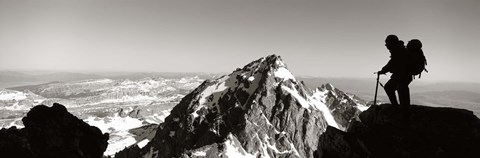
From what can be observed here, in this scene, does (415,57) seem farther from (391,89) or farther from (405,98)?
(405,98)

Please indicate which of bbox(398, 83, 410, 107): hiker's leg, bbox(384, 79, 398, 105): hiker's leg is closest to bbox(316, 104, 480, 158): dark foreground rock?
bbox(398, 83, 410, 107): hiker's leg

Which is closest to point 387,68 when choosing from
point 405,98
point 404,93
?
point 404,93

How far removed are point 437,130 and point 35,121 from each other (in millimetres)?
25529

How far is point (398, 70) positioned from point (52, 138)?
21.8 metres

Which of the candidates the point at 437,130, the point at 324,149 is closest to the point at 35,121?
the point at 324,149

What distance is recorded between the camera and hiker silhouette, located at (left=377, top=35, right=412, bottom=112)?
50.8 feet

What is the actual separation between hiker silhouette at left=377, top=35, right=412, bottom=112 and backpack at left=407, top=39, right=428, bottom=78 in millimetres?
188

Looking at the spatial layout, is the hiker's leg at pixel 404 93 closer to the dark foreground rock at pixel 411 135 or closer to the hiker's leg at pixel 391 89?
the hiker's leg at pixel 391 89

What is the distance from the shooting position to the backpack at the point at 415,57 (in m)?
15.3

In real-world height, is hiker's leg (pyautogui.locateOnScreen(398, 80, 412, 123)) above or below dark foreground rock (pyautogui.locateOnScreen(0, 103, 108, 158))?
above

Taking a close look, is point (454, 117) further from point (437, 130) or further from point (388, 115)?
point (388, 115)

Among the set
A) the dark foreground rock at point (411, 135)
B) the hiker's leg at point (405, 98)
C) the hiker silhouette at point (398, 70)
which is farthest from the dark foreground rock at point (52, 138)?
the hiker's leg at point (405, 98)

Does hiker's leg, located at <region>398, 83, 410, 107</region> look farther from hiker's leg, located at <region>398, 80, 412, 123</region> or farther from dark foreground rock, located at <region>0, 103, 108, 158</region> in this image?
dark foreground rock, located at <region>0, 103, 108, 158</region>

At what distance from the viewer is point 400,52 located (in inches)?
612
